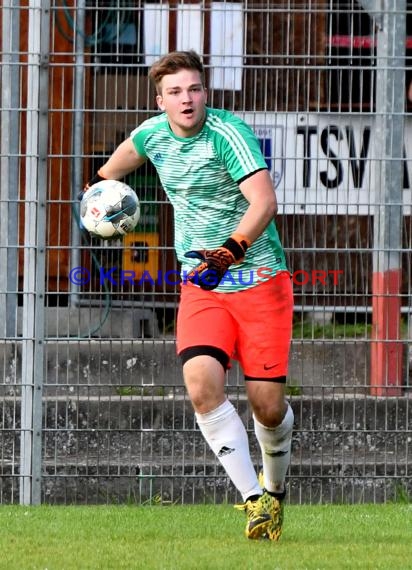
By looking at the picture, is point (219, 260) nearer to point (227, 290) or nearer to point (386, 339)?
point (227, 290)

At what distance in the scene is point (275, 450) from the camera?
6.99 metres

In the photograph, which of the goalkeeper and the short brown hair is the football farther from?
the short brown hair

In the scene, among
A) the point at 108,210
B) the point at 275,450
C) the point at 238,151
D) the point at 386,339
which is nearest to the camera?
the point at 238,151

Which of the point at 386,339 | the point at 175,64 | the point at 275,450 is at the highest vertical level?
the point at 175,64

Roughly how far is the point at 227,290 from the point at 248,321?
0.56 feet

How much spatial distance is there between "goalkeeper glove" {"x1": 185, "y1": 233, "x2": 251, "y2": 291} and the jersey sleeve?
1.21 ft

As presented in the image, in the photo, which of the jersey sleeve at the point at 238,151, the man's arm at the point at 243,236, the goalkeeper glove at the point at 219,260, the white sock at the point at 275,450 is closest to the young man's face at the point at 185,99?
the jersey sleeve at the point at 238,151

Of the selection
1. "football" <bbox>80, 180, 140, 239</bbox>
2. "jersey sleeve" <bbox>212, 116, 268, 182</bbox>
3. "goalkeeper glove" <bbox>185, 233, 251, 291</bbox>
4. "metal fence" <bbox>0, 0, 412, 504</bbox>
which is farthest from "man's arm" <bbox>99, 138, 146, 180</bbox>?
"metal fence" <bbox>0, 0, 412, 504</bbox>

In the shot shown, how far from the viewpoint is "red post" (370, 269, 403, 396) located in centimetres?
901

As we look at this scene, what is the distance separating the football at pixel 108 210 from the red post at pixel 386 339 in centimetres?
218

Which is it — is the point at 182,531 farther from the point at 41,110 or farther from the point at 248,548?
the point at 41,110

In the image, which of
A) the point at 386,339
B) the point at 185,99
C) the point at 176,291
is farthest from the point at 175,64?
the point at 386,339

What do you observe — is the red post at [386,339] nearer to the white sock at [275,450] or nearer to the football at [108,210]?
the white sock at [275,450]

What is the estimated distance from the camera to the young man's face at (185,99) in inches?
265
